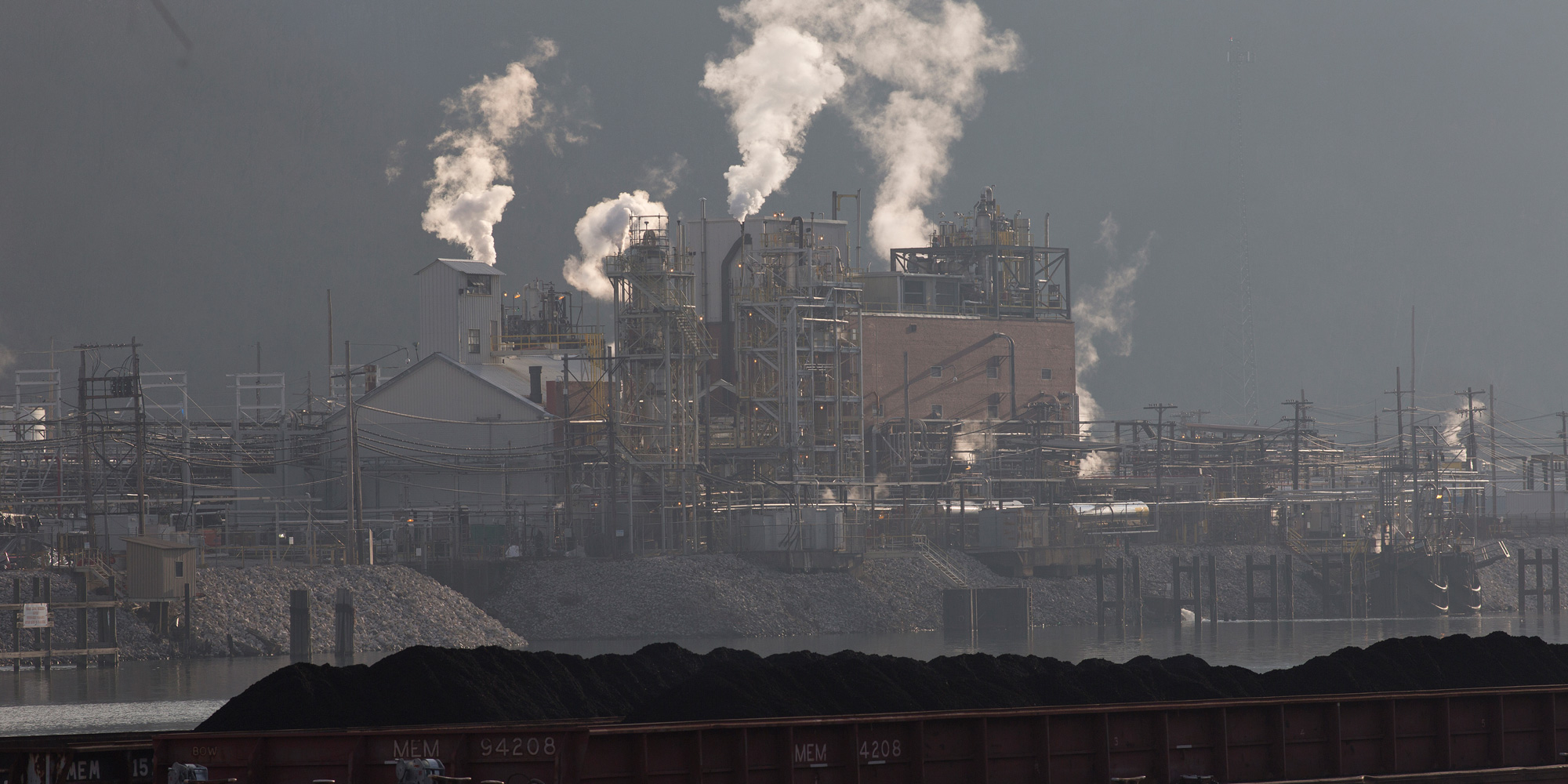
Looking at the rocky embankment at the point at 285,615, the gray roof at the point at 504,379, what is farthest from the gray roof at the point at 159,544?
the gray roof at the point at 504,379

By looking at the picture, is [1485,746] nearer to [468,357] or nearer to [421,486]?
[421,486]

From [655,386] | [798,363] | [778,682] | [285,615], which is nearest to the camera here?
[778,682]

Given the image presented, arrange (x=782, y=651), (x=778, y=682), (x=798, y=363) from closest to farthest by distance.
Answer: (x=778, y=682)
(x=782, y=651)
(x=798, y=363)

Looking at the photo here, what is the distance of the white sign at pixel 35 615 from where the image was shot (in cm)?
5341

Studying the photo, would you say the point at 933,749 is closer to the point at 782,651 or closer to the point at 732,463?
the point at 782,651

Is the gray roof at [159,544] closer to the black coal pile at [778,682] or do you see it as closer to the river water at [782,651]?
the river water at [782,651]

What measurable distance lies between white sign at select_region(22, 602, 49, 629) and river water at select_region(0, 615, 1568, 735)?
1492mm

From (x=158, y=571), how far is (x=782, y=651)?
19.9m

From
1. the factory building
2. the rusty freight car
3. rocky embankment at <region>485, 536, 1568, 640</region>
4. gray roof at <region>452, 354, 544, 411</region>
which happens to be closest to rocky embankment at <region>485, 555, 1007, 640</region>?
rocky embankment at <region>485, 536, 1568, 640</region>

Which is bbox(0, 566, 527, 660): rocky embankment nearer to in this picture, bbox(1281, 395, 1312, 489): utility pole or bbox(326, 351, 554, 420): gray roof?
bbox(326, 351, 554, 420): gray roof

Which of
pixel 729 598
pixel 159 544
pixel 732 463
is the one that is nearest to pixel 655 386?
pixel 732 463

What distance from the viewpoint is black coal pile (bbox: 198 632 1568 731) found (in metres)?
20.5

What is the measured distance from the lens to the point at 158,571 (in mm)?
56562

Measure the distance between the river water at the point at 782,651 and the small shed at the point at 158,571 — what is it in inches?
89.8
